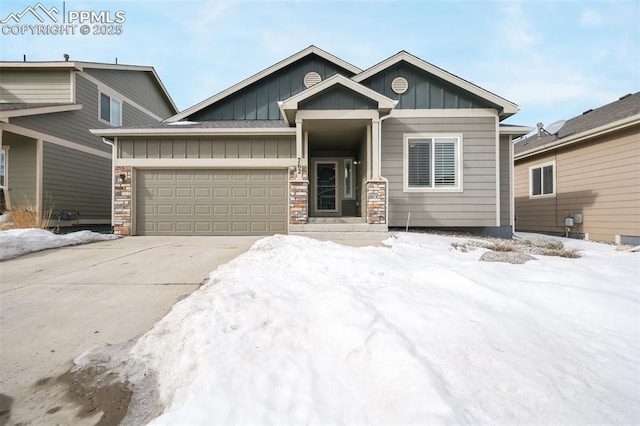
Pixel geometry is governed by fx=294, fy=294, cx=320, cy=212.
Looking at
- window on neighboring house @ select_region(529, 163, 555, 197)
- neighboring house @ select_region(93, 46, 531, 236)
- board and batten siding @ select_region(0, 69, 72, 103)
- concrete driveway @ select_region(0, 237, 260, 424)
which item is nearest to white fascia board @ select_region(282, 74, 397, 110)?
neighboring house @ select_region(93, 46, 531, 236)

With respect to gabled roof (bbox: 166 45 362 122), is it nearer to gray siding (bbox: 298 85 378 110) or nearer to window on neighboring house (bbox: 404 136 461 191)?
gray siding (bbox: 298 85 378 110)

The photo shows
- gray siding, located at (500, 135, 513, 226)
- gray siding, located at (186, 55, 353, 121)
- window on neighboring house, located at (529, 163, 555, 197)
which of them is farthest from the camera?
window on neighboring house, located at (529, 163, 555, 197)

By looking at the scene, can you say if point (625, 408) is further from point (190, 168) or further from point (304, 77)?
point (304, 77)

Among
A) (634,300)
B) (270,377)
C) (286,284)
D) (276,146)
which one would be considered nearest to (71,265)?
(286,284)

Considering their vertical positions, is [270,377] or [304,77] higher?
[304,77]

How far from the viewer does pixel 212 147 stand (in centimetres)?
864

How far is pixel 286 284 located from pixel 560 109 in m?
41.7

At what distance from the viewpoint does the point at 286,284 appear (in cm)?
324

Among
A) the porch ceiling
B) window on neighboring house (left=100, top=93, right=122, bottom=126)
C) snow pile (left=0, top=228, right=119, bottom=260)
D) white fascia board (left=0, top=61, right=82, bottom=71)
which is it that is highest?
white fascia board (left=0, top=61, right=82, bottom=71)

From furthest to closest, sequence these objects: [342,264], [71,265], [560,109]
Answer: [560,109], [71,265], [342,264]

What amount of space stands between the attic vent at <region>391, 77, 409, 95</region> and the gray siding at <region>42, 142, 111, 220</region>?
11540 mm

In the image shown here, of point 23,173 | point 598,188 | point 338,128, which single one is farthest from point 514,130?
point 23,173

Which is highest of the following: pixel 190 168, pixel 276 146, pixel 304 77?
pixel 304 77

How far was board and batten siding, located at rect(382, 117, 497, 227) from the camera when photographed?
336 inches
